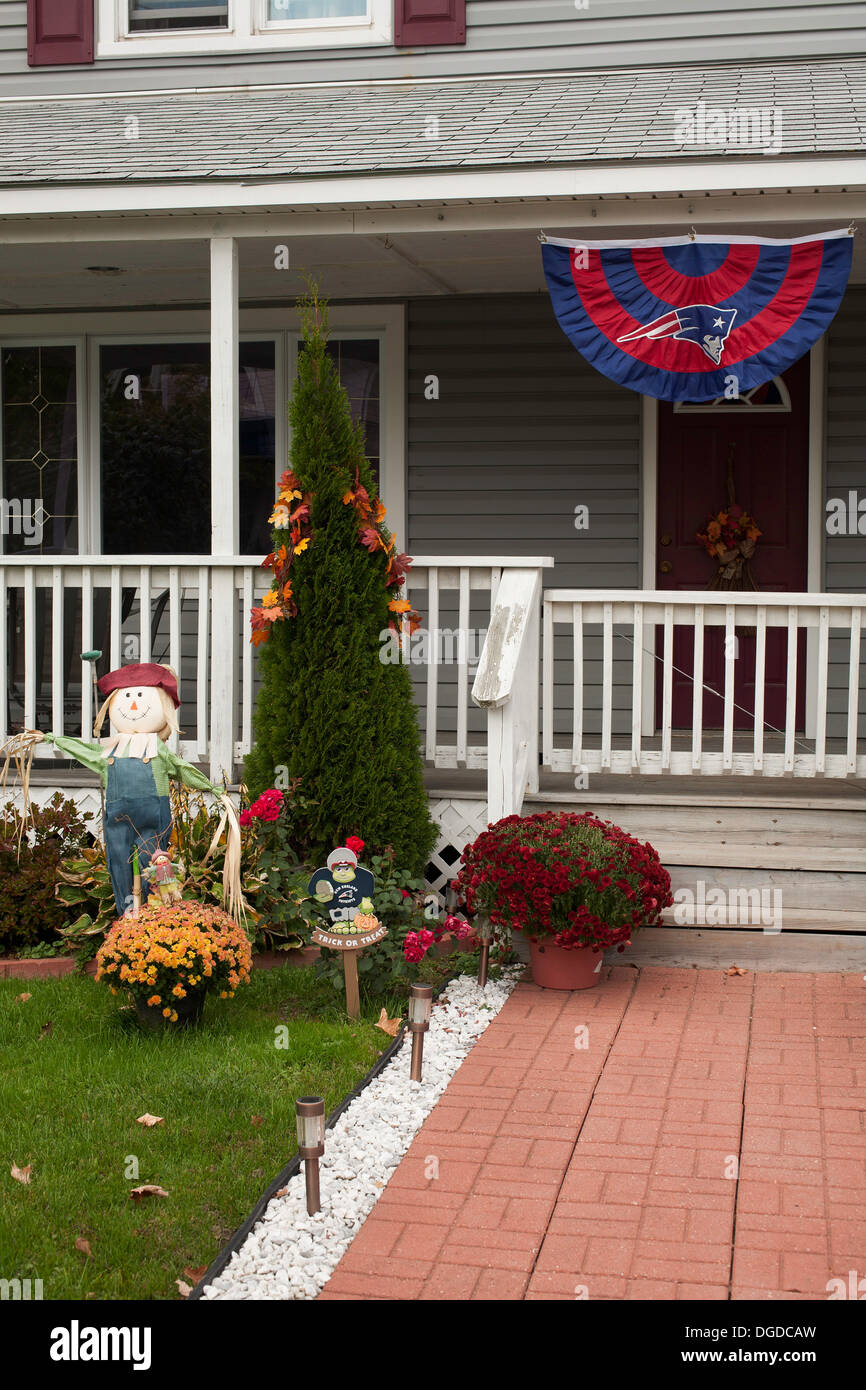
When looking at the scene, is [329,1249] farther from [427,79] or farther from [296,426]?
[427,79]

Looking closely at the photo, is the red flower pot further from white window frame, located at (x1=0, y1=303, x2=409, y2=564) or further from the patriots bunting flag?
white window frame, located at (x1=0, y1=303, x2=409, y2=564)

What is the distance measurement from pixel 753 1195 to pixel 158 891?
2447 millimetres

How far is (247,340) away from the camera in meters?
8.90

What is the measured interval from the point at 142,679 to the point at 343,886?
1.17 m

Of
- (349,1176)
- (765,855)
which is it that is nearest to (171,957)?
(349,1176)

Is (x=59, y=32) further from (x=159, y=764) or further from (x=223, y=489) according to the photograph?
(x=159, y=764)

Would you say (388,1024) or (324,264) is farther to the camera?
(324,264)

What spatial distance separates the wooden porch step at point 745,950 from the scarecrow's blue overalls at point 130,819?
78.6 inches

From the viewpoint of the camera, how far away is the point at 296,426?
5980 mm

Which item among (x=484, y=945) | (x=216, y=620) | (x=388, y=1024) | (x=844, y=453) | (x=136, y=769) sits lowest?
(x=388, y=1024)

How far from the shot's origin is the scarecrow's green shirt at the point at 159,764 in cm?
532

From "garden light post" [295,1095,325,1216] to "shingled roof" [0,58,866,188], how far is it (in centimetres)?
467

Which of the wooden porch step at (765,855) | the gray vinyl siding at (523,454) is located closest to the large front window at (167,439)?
the gray vinyl siding at (523,454)

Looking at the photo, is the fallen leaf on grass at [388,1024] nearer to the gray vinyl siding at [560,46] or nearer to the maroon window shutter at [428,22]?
the gray vinyl siding at [560,46]
